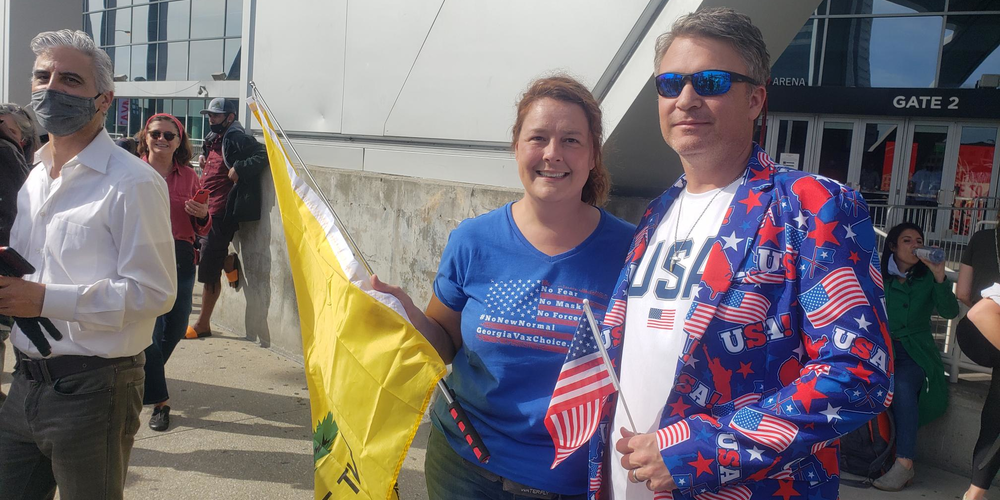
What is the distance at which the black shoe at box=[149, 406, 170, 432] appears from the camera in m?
4.98

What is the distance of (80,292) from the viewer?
2494mm

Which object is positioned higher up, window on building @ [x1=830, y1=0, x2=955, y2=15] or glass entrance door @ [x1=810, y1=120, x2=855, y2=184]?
window on building @ [x1=830, y1=0, x2=955, y2=15]

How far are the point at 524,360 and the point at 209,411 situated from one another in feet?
13.2

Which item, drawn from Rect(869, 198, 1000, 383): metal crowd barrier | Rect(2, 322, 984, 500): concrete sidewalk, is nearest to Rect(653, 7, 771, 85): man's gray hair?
Rect(2, 322, 984, 500): concrete sidewalk

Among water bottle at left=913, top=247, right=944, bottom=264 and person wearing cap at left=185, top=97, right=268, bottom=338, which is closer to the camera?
water bottle at left=913, top=247, right=944, bottom=264

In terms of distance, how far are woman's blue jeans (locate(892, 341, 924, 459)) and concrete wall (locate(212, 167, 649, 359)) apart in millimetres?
2032

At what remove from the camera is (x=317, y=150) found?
6797mm

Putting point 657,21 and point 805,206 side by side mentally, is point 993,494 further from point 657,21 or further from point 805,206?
point 805,206

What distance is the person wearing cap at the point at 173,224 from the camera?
4.99 meters

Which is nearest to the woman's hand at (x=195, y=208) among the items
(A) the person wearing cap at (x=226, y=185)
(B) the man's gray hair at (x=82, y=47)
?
(A) the person wearing cap at (x=226, y=185)

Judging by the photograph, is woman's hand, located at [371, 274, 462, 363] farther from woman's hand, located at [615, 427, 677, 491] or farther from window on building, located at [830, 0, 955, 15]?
window on building, located at [830, 0, 955, 15]

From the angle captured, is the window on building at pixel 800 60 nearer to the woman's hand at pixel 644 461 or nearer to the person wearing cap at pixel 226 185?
the person wearing cap at pixel 226 185

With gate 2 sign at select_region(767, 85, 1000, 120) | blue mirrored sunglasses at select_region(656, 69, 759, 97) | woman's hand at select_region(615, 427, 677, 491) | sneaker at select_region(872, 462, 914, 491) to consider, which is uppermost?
gate 2 sign at select_region(767, 85, 1000, 120)

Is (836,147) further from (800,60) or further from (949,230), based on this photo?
(949,230)
